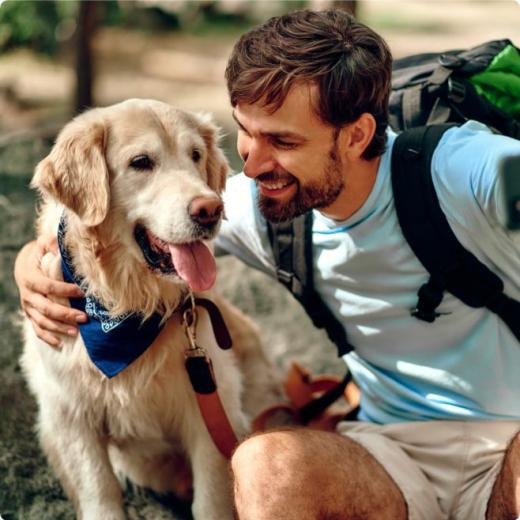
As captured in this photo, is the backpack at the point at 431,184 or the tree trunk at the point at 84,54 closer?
the backpack at the point at 431,184

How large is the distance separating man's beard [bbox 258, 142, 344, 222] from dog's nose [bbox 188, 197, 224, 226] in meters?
0.27

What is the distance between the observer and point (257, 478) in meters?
2.92

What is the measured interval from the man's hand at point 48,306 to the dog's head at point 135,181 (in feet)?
0.89

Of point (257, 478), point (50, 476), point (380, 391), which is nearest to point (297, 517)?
point (257, 478)

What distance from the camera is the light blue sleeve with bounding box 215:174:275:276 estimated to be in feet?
11.2

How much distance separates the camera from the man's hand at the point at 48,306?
10.5 feet

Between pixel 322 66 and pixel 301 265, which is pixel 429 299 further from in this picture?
pixel 322 66

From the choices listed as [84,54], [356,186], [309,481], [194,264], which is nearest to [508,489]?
[309,481]

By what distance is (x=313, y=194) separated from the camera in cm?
310

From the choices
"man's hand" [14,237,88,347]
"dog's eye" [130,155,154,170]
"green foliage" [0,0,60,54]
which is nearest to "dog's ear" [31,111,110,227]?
"dog's eye" [130,155,154,170]

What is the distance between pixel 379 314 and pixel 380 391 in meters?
0.39

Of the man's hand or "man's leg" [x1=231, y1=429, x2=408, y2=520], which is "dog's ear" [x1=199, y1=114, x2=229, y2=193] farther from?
"man's leg" [x1=231, y1=429, x2=408, y2=520]

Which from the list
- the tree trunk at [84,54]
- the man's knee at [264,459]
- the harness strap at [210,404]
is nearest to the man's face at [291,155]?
the harness strap at [210,404]

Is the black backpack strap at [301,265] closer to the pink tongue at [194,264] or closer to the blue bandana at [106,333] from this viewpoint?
the pink tongue at [194,264]
